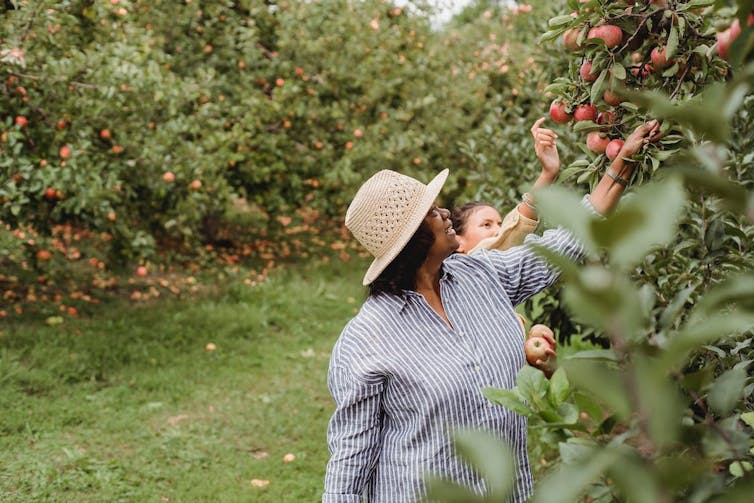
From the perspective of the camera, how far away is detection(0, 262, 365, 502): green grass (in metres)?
3.90

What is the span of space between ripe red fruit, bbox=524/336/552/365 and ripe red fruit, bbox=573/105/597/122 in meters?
0.73

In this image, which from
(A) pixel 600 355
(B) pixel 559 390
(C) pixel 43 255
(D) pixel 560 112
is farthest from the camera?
(C) pixel 43 255

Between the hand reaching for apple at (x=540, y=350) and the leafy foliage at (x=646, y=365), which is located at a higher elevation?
the leafy foliage at (x=646, y=365)

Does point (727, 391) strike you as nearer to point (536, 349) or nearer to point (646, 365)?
point (646, 365)

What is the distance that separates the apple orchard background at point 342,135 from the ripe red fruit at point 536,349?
191 millimetres

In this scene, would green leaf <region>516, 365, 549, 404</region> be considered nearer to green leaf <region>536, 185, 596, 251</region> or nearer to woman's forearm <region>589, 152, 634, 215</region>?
green leaf <region>536, 185, 596, 251</region>

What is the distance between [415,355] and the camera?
194 cm

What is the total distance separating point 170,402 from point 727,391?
4.48 meters

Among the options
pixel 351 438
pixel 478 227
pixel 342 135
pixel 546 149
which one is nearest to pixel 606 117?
pixel 546 149

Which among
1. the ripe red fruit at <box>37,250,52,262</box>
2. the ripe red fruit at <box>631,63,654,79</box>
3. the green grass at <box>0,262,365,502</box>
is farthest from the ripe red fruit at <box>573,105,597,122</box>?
the ripe red fruit at <box>37,250,52,262</box>

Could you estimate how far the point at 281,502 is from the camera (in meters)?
3.80

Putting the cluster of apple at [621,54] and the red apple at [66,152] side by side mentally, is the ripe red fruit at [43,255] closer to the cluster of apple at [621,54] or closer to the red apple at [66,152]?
the red apple at [66,152]

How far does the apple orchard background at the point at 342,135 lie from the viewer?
3.21 feet

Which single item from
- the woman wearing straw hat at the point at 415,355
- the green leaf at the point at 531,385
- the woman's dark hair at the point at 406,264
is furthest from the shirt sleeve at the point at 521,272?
the green leaf at the point at 531,385
